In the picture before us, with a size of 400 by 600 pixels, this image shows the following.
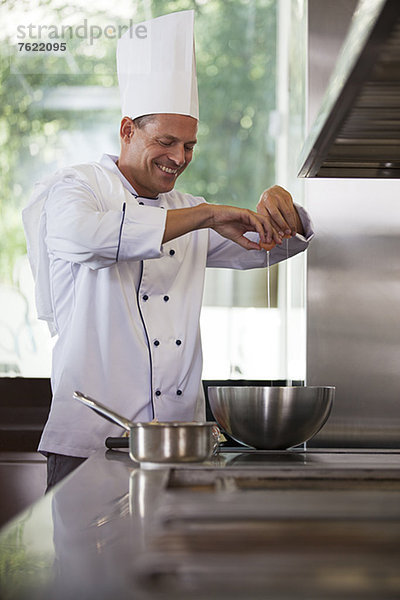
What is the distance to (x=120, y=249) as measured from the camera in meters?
1.52

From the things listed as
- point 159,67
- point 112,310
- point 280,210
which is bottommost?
point 112,310

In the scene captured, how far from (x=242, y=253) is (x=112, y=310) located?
46 centimetres

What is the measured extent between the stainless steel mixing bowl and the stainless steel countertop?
0.23 meters

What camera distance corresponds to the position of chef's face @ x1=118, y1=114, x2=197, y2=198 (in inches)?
70.6

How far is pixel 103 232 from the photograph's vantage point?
152 centimetres

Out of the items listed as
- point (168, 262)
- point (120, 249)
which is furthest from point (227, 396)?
point (168, 262)

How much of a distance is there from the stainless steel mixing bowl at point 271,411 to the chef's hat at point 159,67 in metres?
0.85

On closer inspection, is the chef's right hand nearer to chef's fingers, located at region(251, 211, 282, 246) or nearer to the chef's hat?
chef's fingers, located at region(251, 211, 282, 246)

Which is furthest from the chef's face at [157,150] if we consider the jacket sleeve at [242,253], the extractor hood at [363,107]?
the extractor hood at [363,107]

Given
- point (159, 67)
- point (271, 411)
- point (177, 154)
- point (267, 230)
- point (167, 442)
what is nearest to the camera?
point (167, 442)

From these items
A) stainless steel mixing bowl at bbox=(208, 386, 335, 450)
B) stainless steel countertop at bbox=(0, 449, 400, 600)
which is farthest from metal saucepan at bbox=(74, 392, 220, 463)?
stainless steel mixing bowl at bbox=(208, 386, 335, 450)

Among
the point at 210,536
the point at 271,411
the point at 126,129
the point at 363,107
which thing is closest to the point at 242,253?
the point at 126,129

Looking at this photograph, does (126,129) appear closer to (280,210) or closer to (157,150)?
(157,150)

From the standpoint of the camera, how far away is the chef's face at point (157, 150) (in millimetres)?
1793
